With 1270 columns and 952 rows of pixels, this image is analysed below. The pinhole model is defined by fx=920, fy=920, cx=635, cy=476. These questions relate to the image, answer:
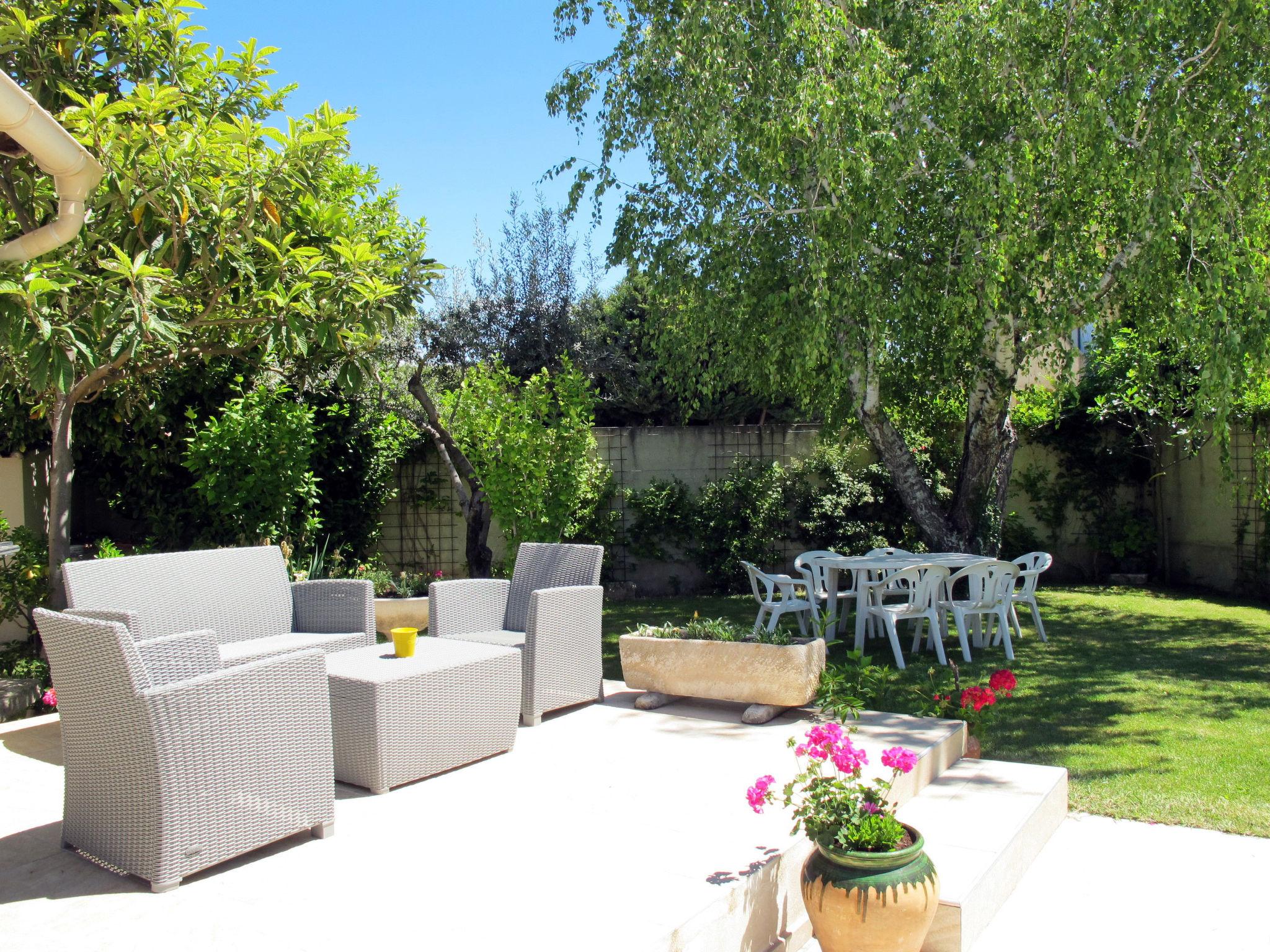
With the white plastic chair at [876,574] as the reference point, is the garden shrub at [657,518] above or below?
above

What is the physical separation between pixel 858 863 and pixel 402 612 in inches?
204

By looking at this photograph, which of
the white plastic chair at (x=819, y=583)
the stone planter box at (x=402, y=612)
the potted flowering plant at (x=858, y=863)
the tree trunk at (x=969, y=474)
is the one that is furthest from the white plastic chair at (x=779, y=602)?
the potted flowering plant at (x=858, y=863)

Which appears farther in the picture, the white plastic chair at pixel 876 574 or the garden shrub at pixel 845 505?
the garden shrub at pixel 845 505

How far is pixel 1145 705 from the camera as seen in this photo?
531 centimetres

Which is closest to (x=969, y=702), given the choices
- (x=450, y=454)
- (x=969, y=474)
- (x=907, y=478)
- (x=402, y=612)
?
(x=907, y=478)

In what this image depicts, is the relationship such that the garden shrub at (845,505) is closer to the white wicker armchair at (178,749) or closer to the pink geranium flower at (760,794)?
the pink geranium flower at (760,794)

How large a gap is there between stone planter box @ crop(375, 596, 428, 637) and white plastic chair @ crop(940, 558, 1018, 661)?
151 inches

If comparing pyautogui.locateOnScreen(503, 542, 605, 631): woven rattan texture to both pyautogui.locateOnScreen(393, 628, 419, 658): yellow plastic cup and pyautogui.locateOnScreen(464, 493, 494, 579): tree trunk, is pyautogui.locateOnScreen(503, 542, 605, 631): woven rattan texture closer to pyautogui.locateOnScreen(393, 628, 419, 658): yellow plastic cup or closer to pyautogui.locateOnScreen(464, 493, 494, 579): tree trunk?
pyautogui.locateOnScreen(393, 628, 419, 658): yellow plastic cup

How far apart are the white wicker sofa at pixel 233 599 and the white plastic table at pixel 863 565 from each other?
3253 mm

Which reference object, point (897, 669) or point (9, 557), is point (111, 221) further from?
point (897, 669)

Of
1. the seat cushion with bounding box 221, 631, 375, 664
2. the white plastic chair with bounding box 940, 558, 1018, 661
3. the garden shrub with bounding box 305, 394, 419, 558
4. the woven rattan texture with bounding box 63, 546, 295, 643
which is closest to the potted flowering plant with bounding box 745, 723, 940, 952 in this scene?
the seat cushion with bounding box 221, 631, 375, 664

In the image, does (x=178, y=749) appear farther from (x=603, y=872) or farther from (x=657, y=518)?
(x=657, y=518)

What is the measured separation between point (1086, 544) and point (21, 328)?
34.4 feet

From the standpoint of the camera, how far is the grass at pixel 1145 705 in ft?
12.7
